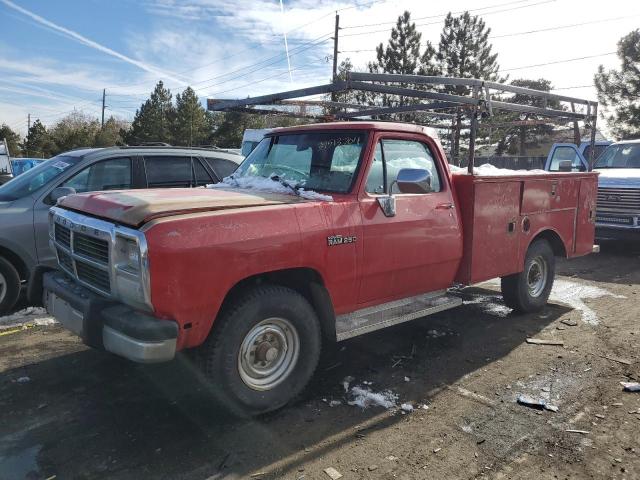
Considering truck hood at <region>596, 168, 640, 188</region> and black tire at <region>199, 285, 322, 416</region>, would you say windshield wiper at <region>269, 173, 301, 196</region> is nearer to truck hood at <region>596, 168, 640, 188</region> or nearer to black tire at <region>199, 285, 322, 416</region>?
black tire at <region>199, 285, 322, 416</region>

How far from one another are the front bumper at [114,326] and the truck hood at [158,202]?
56 centimetres

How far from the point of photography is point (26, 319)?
573 cm

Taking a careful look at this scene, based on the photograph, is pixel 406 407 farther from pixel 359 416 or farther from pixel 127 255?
pixel 127 255

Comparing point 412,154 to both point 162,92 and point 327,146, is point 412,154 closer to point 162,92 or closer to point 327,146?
point 327,146

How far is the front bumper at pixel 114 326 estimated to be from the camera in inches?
118

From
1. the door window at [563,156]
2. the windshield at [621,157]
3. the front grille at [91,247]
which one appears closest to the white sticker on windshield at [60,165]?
the front grille at [91,247]

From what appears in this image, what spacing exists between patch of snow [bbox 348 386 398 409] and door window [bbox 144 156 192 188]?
12.6 ft

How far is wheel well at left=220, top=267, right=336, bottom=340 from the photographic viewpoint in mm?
3688

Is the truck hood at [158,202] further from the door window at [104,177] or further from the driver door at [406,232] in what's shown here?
the door window at [104,177]

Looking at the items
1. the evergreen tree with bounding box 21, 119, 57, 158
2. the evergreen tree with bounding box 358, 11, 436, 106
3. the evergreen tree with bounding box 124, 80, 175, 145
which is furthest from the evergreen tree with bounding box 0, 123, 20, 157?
the evergreen tree with bounding box 358, 11, 436, 106

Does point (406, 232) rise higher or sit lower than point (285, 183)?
lower

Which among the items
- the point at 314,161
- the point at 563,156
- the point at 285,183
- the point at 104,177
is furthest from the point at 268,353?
the point at 563,156

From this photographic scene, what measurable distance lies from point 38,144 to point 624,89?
54048 millimetres

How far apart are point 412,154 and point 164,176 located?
3414 mm
